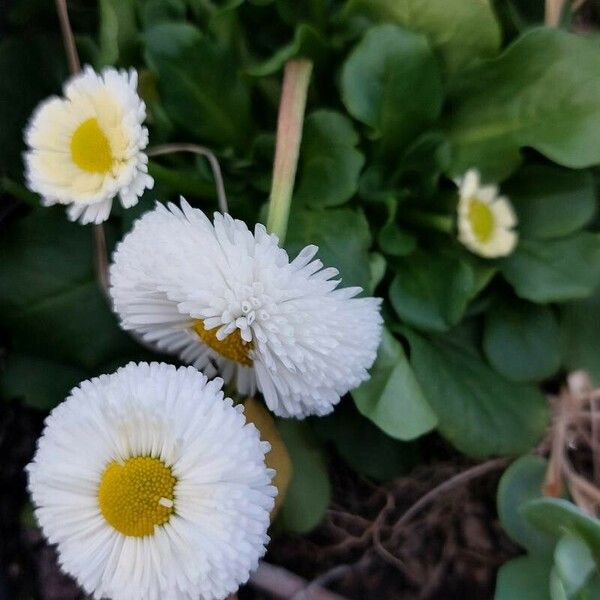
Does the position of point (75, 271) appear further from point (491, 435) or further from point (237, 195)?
point (491, 435)

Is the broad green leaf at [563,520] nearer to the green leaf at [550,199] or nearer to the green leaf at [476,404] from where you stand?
the green leaf at [476,404]

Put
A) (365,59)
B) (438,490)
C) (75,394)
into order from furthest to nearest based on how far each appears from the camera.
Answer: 1. (438,490)
2. (365,59)
3. (75,394)

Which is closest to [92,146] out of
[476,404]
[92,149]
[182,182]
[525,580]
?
[92,149]

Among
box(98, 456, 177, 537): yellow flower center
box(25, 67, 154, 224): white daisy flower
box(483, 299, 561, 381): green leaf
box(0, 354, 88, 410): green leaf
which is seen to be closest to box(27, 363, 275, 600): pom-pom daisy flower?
box(98, 456, 177, 537): yellow flower center

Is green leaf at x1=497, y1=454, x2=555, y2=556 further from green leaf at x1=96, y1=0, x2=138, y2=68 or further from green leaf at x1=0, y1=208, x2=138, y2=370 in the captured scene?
green leaf at x1=96, y1=0, x2=138, y2=68

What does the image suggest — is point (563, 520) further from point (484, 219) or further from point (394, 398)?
point (484, 219)

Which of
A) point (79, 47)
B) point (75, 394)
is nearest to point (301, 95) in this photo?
point (79, 47)
